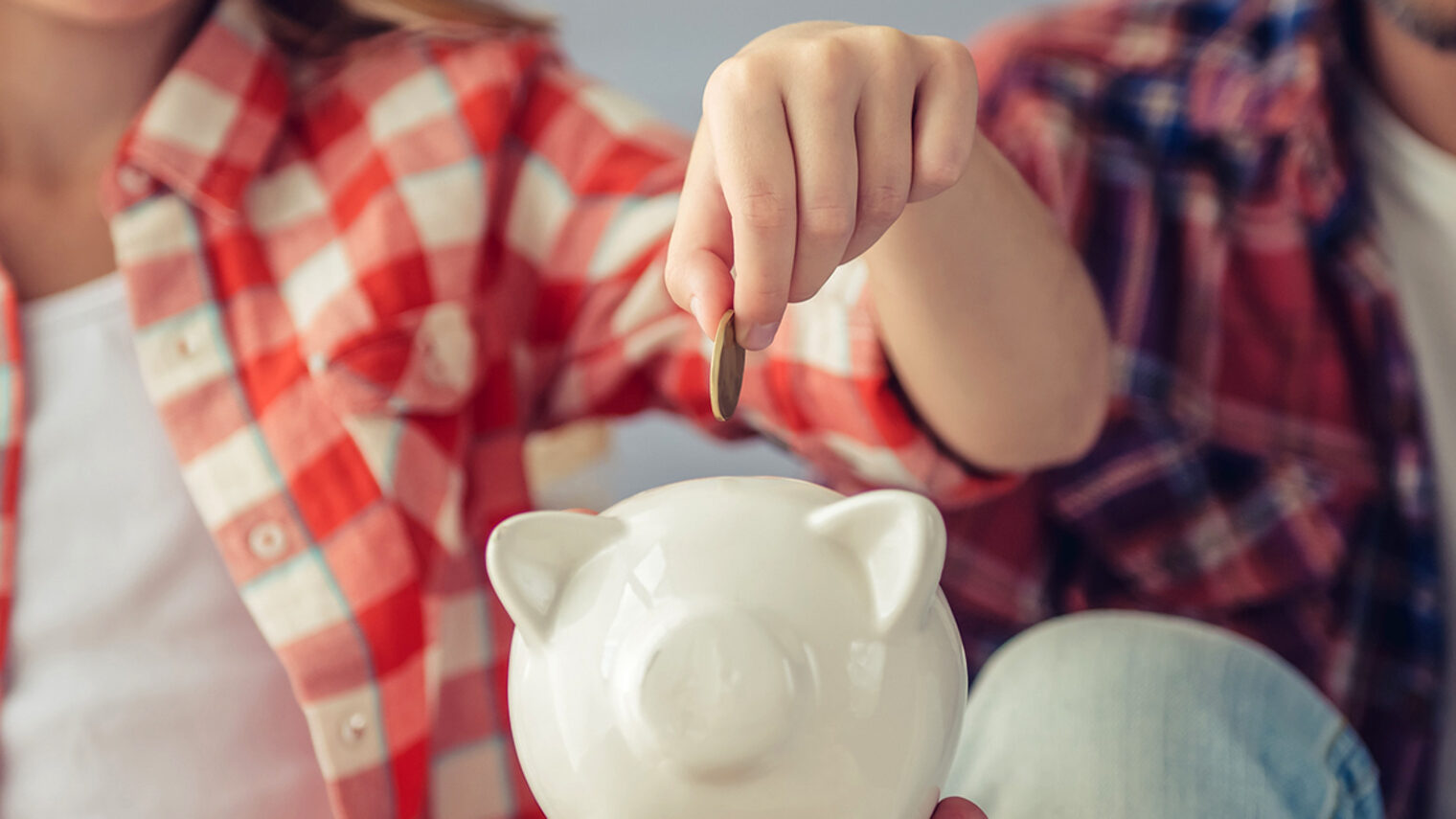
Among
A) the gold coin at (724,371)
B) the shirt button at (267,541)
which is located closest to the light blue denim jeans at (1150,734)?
the gold coin at (724,371)

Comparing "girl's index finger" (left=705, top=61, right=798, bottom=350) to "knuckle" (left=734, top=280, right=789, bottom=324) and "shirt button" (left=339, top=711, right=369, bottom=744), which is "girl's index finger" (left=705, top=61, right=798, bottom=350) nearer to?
"knuckle" (left=734, top=280, right=789, bottom=324)

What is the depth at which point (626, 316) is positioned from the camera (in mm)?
595

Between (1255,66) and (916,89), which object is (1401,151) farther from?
(916,89)

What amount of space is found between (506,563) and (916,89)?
18cm

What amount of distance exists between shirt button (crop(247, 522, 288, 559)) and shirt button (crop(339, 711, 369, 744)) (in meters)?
0.08

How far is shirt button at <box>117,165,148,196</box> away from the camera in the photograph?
561mm

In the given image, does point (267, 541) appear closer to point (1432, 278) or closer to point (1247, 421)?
point (1247, 421)

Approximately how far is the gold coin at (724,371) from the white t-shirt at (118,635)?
34 centimetres

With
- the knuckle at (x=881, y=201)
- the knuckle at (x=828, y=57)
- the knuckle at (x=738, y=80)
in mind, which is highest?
the knuckle at (x=828, y=57)

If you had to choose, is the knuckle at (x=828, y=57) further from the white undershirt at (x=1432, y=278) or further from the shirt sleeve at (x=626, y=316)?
the white undershirt at (x=1432, y=278)

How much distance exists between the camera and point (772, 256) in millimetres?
308

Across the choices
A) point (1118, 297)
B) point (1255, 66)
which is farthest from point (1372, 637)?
point (1255, 66)

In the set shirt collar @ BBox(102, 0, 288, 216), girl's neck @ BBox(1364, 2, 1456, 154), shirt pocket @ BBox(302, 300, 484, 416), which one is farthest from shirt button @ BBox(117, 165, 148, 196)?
girl's neck @ BBox(1364, 2, 1456, 154)

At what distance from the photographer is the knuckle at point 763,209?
1.01 feet
